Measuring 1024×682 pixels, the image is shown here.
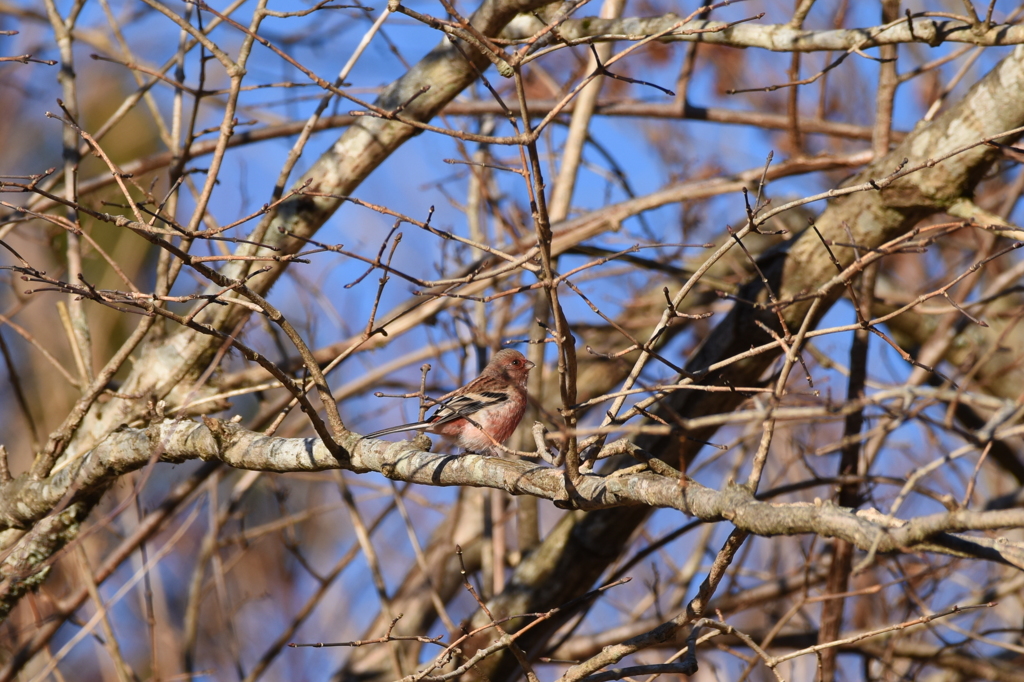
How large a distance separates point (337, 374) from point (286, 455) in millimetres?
6693

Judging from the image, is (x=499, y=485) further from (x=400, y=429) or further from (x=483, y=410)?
(x=483, y=410)

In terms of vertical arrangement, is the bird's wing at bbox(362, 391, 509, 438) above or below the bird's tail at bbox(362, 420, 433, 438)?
above

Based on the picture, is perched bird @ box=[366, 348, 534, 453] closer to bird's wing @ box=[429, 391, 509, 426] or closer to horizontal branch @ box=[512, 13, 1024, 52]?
bird's wing @ box=[429, 391, 509, 426]

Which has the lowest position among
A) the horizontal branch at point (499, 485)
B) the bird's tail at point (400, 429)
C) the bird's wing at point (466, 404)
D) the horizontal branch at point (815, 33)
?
the horizontal branch at point (499, 485)

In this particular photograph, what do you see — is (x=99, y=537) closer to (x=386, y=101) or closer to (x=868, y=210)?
(x=386, y=101)

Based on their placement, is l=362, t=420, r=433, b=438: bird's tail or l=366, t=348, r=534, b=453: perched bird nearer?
l=362, t=420, r=433, b=438: bird's tail

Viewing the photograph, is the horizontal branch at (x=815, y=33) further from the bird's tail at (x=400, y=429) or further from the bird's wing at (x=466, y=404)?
the bird's wing at (x=466, y=404)

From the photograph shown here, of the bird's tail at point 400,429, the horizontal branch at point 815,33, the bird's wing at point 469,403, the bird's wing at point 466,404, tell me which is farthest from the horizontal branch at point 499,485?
the horizontal branch at point 815,33

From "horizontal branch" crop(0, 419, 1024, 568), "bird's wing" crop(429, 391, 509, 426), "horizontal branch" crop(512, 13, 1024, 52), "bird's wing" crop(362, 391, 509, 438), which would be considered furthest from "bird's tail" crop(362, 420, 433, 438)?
"horizontal branch" crop(512, 13, 1024, 52)

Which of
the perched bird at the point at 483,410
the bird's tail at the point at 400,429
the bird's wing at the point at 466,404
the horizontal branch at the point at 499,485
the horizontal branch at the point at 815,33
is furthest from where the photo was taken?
the perched bird at the point at 483,410

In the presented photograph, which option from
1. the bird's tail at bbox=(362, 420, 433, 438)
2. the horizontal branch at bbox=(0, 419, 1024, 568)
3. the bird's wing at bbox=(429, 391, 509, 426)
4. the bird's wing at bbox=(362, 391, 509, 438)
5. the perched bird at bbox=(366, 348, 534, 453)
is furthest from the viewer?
the perched bird at bbox=(366, 348, 534, 453)

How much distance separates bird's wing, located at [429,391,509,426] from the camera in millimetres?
4586

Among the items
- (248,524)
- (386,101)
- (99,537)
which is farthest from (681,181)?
(248,524)

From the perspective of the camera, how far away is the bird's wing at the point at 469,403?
4586 millimetres
